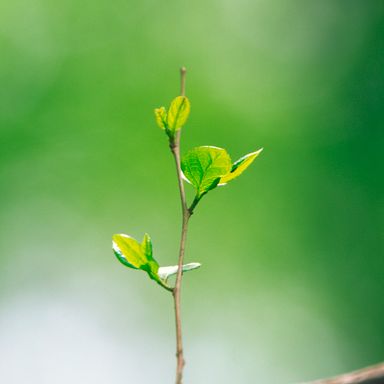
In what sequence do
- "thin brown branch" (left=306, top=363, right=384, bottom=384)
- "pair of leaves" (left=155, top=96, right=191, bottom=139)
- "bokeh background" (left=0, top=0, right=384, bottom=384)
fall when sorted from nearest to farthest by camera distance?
"thin brown branch" (left=306, top=363, right=384, bottom=384) → "pair of leaves" (left=155, top=96, right=191, bottom=139) → "bokeh background" (left=0, top=0, right=384, bottom=384)

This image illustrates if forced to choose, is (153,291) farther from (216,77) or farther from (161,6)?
(161,6)

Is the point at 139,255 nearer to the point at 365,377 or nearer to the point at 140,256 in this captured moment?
the point at 140,256

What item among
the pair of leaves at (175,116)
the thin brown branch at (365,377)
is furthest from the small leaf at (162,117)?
the thin brown branch at (365,377)

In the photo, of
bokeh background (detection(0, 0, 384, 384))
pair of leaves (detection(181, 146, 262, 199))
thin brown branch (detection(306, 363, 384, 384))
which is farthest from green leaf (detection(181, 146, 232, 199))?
bokeh background (detection(0, 0, 384, 384))

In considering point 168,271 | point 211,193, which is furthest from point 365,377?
point 211,193

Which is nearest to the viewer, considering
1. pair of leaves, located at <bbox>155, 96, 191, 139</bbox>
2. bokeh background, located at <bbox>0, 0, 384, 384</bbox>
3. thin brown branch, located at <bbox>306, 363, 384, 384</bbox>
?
thin brown branch, located at <bbox>306, 363, 384, 384</bbox>

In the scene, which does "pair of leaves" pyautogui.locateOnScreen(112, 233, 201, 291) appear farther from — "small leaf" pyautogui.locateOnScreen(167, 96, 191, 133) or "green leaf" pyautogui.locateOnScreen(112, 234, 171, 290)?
"small leaf" pyautogui.locateOnScreen(167, 96, 191, 133)

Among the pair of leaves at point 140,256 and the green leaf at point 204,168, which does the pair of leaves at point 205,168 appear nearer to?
the green leaf at point 204,168

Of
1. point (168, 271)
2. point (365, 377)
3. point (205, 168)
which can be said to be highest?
point (205, 168)
